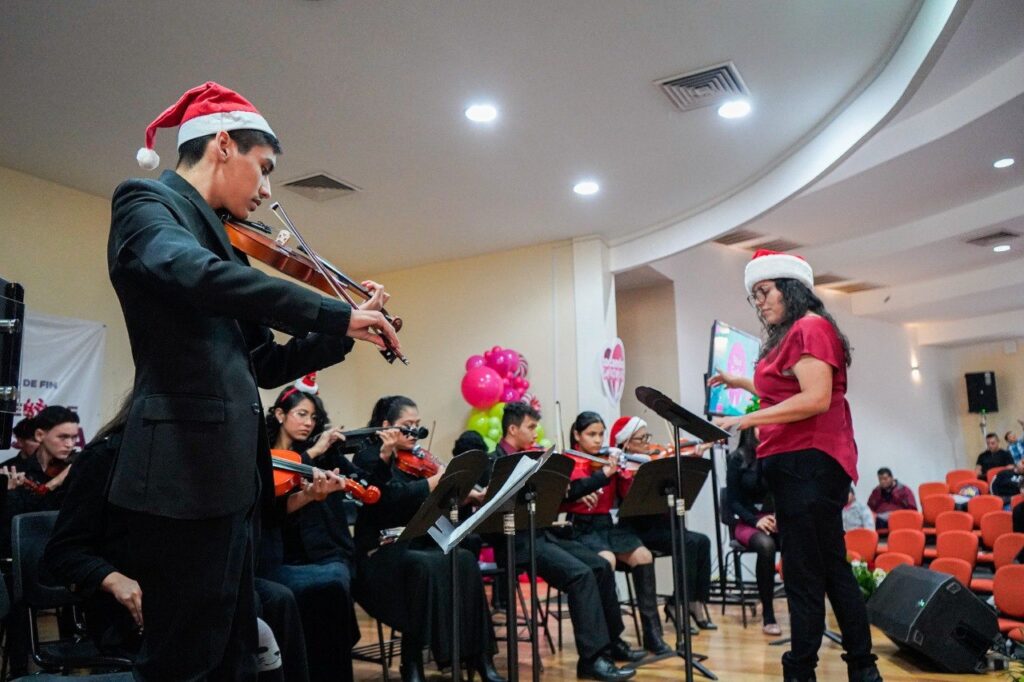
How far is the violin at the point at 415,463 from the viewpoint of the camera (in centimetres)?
372

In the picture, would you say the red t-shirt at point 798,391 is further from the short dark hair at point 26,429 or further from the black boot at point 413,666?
the short dark hair at point 26,429

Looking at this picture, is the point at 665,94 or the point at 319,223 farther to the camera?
the point at 319,223

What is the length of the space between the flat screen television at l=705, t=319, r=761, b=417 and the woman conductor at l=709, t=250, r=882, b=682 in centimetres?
376

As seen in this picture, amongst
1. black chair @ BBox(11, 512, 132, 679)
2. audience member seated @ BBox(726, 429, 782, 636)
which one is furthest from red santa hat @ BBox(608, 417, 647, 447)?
black chair @ BBox(11, 512, 132, 679)

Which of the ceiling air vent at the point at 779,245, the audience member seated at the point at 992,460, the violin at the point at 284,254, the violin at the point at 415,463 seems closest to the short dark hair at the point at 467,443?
the violin at the point at 415,463

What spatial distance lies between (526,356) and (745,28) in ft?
12.9

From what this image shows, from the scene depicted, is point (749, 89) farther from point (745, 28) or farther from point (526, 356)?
point (526, 356)

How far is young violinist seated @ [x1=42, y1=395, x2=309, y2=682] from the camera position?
6.32 ft

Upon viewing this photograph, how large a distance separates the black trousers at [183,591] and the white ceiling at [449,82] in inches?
112

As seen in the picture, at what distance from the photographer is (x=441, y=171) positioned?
543cm

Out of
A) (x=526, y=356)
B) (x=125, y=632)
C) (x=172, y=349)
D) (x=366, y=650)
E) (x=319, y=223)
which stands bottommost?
(x=366, y=650)

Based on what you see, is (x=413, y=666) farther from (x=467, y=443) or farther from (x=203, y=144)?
(x=203, y=144)

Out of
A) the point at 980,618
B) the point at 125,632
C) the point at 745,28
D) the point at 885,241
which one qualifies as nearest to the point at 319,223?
the point at 745,28

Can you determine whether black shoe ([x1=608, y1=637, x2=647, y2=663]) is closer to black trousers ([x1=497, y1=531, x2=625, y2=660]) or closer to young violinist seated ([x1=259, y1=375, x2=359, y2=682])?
black trousers ([x1=497, y1=531, x2=625, y2=660])
